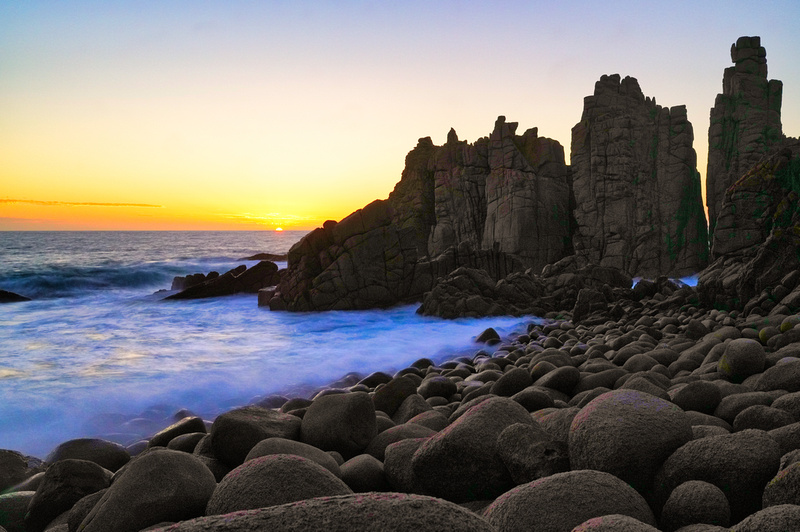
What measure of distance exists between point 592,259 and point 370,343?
76.9 feet

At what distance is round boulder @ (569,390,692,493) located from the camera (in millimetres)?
2375

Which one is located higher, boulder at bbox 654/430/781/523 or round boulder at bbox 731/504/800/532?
round boulder at bbox 731/504/800/532

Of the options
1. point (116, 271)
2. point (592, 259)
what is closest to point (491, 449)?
point (592, 259)

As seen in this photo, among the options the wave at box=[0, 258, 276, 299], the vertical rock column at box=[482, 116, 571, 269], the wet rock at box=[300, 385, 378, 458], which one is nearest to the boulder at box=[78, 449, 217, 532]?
the wet rock at box=[300, 385, 378, 458]

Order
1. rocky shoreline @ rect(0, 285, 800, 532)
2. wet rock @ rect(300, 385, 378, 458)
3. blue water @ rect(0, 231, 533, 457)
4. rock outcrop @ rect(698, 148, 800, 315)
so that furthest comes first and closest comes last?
rock outcrop @ rect(698, 148, 800, 315) < blue water @ rect(0, 231, 533, 457) < wet rock @ rect(300, 385, 378, 458) < rocky shoreline @ rect(0, 285, 800, 532)

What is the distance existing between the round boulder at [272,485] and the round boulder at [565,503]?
0.74 metres

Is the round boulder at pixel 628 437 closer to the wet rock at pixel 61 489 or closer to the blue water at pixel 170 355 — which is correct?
the wet rock at pixel 61 489

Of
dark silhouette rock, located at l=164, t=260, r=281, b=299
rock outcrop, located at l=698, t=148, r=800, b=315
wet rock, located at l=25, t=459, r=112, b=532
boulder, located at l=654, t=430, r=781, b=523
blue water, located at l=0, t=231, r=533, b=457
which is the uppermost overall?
rock outcrop, located at l=698, t=148, r=800, b=315

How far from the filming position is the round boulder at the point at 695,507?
6.69 ft

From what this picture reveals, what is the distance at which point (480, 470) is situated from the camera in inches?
107

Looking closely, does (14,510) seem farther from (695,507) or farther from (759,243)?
(759,243)

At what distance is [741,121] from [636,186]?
318 inches

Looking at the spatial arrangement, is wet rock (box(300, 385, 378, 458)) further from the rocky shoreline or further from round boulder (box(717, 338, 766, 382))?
round boulder (box(717, 338, 766, 382))

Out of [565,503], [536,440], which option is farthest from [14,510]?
[565,503]
